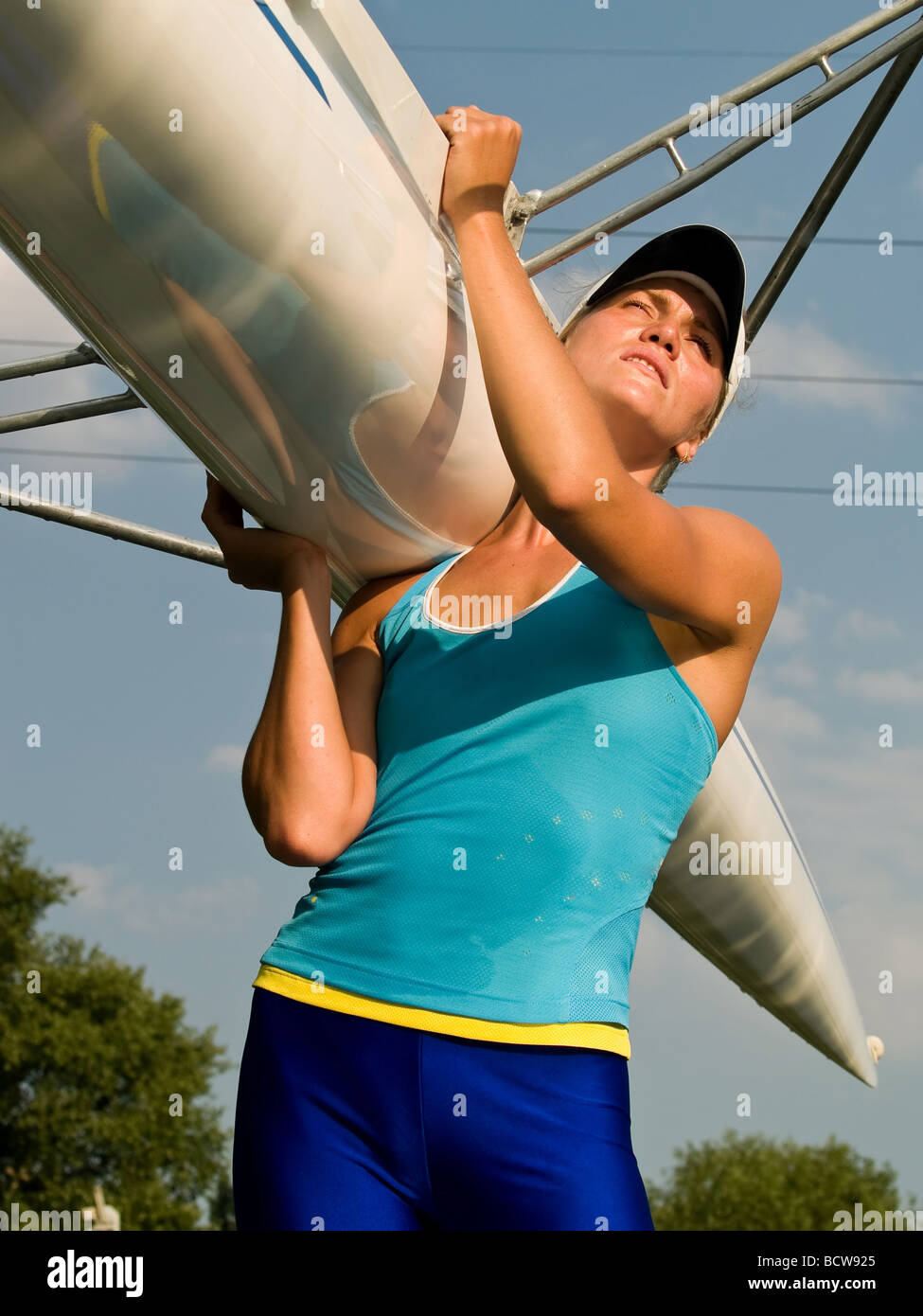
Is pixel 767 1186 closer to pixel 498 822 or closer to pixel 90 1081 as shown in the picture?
pixel 90 1081

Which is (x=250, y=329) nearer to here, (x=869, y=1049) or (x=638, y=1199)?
(x=638, y=1199)

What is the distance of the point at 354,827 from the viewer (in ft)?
5.92

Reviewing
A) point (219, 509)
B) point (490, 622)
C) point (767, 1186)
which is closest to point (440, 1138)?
point (490, 622)

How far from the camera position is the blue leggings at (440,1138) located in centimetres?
155

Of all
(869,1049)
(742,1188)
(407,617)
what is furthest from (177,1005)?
(407,617)

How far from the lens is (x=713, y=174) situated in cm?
392

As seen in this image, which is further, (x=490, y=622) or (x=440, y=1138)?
(x=490, y=622)

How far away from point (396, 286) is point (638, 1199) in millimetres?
1240

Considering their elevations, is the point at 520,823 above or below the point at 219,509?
below

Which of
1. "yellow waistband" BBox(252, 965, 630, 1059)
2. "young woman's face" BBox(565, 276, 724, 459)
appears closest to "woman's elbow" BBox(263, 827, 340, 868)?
"yellow waistband" BBox(252, 965, 630, 1059)

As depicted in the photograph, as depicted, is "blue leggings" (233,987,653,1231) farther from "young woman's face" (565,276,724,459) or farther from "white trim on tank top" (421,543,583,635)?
"young woman's face" (565,276,724,459)

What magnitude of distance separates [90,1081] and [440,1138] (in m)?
27.9

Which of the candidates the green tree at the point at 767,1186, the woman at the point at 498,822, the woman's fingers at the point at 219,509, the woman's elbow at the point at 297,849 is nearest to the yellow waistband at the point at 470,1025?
the woman at the point at 498,822

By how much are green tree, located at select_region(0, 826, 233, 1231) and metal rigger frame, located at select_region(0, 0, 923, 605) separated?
23.6 meters
